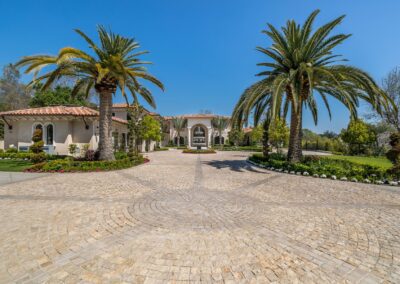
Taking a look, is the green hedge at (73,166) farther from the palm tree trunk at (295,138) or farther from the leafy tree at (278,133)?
the leafy tree at (278,133)

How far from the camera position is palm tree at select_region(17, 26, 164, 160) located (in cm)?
1092

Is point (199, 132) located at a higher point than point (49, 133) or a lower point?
higher

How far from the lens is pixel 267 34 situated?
12719 mm

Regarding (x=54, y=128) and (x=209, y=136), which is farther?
(x=209, y=136)

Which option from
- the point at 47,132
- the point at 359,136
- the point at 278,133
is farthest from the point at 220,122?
the point at 47,132

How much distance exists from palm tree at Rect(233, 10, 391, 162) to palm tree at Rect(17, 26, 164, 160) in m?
7.83

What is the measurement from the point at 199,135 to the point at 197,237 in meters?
47.6

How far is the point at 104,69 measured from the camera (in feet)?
37.0

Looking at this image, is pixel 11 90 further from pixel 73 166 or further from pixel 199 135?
pixel 73 166

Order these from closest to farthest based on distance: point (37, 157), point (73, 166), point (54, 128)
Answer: point (37, 157), point (73, 166), point (54, 128)

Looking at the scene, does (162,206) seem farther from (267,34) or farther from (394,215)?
(267,34)

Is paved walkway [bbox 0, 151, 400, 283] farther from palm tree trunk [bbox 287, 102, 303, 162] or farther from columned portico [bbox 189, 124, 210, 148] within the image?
columned portico [bbox 189, 124, 210, 148]

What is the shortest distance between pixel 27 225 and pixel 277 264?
17.9 feet

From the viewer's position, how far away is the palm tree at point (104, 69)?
1092 cm
